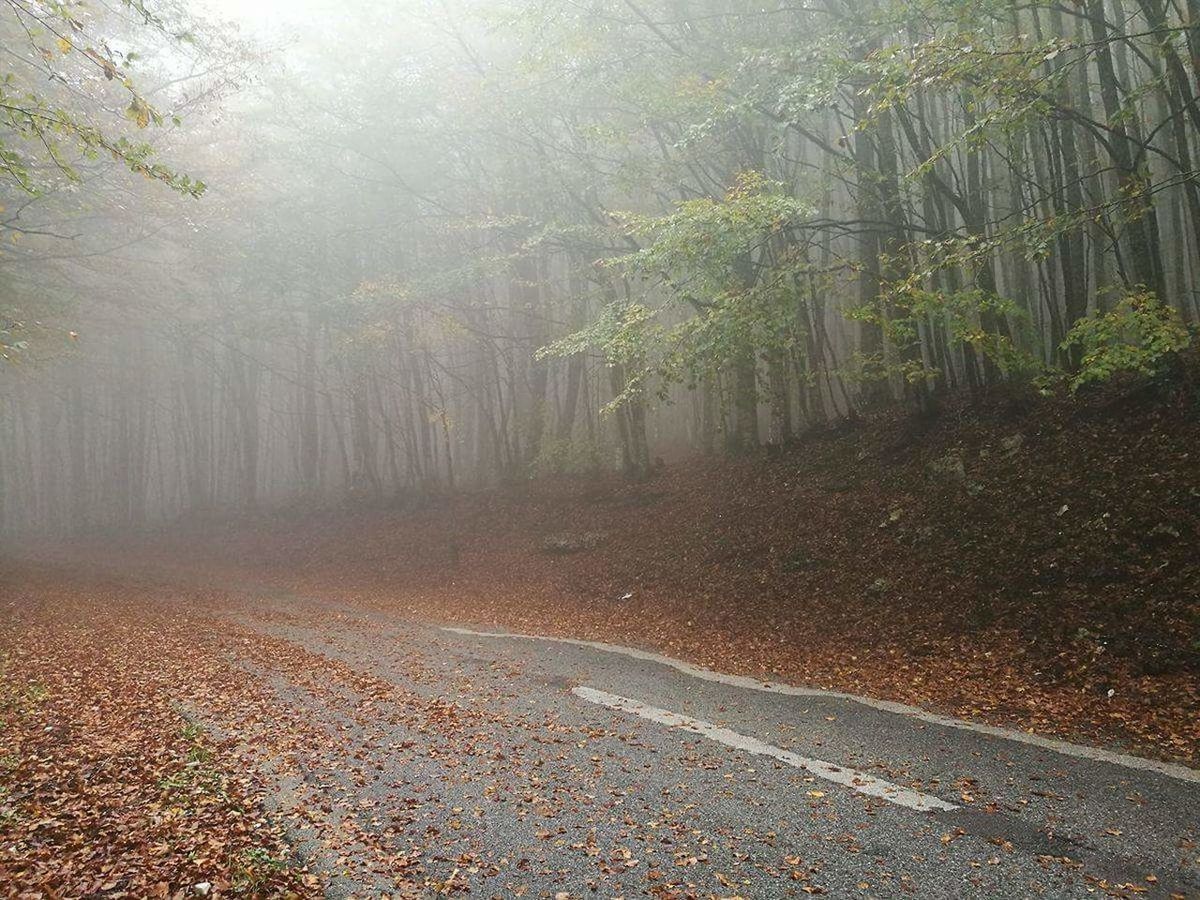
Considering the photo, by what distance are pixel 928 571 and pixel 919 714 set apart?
3.07 m

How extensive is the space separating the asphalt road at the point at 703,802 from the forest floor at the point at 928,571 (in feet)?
3.60

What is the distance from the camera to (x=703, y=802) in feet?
14.2

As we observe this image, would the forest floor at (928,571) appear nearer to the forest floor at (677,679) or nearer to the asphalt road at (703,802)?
the forest floor at (677,679)

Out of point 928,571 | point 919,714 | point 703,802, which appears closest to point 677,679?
point 919,714

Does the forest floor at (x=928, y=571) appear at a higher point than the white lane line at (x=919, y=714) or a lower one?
higher

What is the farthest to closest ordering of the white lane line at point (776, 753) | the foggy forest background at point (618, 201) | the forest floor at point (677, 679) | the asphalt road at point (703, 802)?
the foggy forest background at point (618, 201) < the white lane line at point (776, 753) < the forest floor at point (677, 679) < the asphalt road at point (703, 802)

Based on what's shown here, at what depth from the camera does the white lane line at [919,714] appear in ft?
15.4

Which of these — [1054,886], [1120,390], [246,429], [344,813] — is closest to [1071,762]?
[1054,886]

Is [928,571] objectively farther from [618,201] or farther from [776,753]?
[618,201]

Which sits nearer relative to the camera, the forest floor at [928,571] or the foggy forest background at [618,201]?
the forest floor at [928,571]

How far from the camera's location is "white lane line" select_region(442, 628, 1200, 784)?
4680 millimetres

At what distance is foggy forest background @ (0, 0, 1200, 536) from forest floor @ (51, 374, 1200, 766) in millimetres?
1112

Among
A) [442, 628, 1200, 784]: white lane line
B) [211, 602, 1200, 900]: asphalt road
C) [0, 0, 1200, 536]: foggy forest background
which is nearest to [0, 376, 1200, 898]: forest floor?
[211, 602, 1200, 900]: asphalt road

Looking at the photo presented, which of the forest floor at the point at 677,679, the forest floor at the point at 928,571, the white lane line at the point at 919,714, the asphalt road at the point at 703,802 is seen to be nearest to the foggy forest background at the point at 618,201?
the forest floor at the point at 928,571
